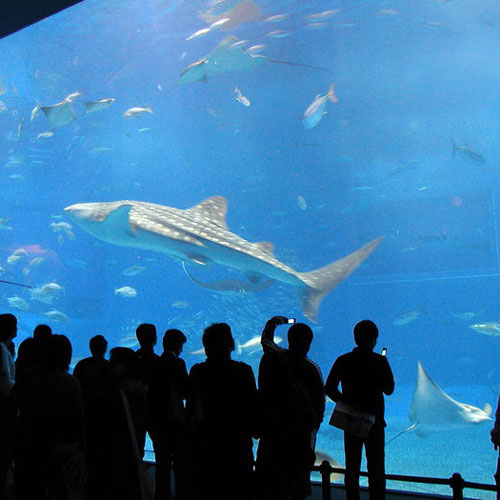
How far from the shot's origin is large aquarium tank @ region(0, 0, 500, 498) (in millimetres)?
13086

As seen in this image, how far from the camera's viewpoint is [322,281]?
6152 millimetres

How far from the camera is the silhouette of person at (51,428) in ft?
6.68

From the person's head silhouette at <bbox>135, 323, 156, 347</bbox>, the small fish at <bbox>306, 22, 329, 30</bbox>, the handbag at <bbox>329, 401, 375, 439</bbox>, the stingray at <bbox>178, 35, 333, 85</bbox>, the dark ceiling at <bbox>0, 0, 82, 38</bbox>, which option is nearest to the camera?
the handbag at <bbox>329, 401, 375, 439</bbox>

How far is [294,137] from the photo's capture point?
3212 cm

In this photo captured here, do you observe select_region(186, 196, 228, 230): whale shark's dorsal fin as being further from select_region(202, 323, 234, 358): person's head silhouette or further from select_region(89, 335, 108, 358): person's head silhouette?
select_region(202, 323, 234, 358): person's head silhouette

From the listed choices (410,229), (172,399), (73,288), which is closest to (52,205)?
(73,288)

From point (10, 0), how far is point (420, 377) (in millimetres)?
6353

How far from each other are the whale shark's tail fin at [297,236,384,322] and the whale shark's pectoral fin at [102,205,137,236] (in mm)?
3036

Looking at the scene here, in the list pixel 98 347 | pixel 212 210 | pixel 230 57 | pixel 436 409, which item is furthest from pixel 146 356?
pixel 230 57

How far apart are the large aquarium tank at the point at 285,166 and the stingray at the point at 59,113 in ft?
0.29

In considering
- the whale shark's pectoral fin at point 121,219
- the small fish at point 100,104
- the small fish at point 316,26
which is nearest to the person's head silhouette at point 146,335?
the whale shark's pectoral fin at point 121,219

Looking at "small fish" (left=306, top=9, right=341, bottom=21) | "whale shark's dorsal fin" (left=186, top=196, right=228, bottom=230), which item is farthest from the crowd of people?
"small fish" (left=306, top=9, right=341, bottom=21)

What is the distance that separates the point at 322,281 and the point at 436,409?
9.88ft

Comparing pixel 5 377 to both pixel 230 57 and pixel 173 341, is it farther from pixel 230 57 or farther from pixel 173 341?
pixel 230 57
